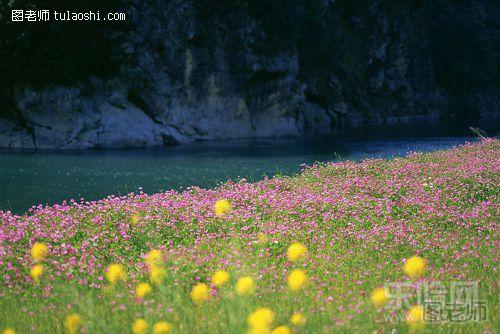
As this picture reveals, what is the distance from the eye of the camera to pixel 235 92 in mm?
38812

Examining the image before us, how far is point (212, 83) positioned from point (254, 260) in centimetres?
3105

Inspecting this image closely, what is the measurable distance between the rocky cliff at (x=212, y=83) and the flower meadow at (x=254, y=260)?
2113cm

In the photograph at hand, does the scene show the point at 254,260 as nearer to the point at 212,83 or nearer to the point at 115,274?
the point at 115,274

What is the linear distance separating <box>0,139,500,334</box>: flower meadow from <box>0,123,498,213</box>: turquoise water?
241 inches

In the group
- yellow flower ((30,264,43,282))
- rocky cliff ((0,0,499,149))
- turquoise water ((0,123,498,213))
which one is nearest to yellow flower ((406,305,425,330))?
yellow flower ((30,264,43,282))

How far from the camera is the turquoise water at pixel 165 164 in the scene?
19.3 m

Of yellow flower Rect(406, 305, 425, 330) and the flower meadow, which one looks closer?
yellow flower Rect(406, 305, 425, 330)

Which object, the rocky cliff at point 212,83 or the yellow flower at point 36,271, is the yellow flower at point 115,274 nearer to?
the yellow flower at point 36,271

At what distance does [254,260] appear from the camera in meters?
7.27

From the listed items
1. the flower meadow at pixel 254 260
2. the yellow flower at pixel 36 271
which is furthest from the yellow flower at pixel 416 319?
the yellow flower at pixel 36 271

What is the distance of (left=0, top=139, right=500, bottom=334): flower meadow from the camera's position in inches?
210

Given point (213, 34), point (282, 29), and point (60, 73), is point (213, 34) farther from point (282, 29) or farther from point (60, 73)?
point (60, 73)

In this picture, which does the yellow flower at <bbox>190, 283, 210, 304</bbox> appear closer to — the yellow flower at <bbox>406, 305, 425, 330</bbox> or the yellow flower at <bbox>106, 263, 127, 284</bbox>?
the yellow flower at <bbox>106, 263, 127, 284</bbox>

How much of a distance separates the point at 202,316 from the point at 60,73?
92.6ft
